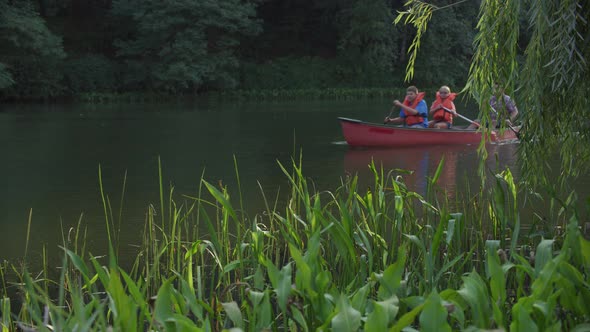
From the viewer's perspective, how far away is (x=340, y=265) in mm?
4555

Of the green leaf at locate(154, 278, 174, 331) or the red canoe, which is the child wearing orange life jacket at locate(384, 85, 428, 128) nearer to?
the red canoe

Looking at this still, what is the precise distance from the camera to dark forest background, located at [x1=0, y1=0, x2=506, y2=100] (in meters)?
28.3

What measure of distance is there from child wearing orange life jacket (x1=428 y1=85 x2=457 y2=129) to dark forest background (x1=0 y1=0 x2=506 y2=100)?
45.5ft

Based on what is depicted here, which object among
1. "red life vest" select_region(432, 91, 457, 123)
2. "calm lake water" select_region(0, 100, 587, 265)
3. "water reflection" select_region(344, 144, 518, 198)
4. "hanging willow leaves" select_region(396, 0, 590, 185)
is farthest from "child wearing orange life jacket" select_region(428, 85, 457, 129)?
"hanging willow leaves" select_region(396, 0, 590, 185)

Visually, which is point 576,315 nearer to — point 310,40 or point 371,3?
point 371,3

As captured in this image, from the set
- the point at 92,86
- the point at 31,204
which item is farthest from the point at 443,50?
the point at 31,204

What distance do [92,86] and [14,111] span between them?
20.7ft

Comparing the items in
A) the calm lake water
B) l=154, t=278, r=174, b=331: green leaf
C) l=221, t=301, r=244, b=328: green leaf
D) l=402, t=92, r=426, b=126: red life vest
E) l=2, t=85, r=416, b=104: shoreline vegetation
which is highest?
l=154, t=278, r=174, b=331: green leaf

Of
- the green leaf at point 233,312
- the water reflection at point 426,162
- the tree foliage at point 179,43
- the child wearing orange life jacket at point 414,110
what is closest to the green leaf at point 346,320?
the green leaf at point 233,312

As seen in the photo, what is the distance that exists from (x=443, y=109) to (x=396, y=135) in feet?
3.96

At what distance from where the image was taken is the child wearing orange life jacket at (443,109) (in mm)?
14992

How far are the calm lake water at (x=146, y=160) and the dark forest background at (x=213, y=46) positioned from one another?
16.7 ft

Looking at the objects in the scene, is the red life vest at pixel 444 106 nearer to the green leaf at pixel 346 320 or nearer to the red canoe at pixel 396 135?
the red canoe at pixel 396 135

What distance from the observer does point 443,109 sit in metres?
15.3
